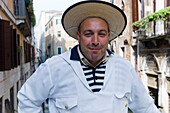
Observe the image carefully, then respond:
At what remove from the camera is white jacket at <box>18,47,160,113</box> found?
111cm

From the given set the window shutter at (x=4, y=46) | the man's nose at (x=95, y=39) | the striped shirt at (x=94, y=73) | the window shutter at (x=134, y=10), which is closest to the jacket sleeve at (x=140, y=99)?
the striped shirt at (x=94, y=73)

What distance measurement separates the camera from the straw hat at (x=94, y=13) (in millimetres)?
1270

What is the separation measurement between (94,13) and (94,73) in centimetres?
40

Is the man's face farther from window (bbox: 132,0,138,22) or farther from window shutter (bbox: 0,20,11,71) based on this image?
window (bbox: 132,0,138,22)

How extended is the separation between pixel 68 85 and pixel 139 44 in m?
9.31

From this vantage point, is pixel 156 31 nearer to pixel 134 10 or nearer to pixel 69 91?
pixel 134 10

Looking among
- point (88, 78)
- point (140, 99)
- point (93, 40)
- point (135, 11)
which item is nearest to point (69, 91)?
point (88, 78)

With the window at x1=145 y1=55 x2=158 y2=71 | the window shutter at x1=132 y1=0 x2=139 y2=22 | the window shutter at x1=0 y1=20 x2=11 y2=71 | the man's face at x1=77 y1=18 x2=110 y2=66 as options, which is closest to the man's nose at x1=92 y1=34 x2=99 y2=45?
the man's face at x1=77 y1=18 x2=110 y2=66

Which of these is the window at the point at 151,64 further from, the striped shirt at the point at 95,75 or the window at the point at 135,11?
the striped shirt at the point at 95,75

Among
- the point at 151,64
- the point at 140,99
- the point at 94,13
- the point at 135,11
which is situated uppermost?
the point at 135,11

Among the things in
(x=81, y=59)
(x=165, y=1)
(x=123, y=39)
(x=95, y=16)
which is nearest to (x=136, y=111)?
(x=81, y=59)

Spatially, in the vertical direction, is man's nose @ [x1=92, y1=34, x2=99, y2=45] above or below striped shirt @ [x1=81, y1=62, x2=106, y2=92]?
above

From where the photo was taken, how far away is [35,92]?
112 centimetres

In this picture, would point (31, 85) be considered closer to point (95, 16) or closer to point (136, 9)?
point (95, 16)
